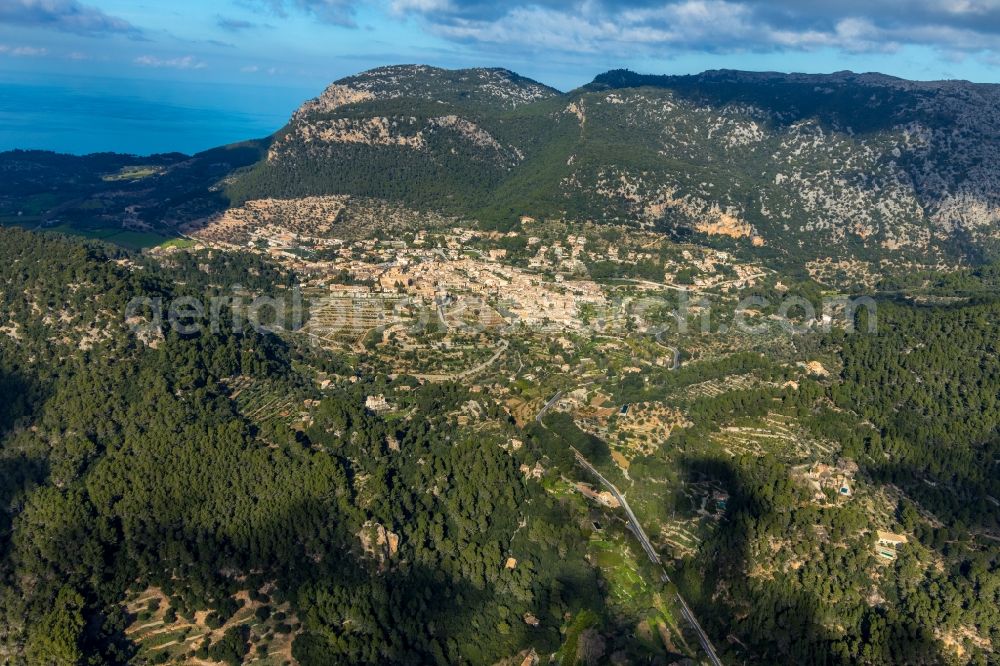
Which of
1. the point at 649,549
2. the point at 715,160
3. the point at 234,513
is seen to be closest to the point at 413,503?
the point at 234,513

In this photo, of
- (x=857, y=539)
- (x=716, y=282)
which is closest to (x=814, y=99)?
(x=716, y=282)

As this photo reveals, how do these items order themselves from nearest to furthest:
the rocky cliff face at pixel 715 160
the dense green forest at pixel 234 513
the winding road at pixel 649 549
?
the dense green forest at pixel 234 513
the winding road at pixel 649 549
the rocky cliff face at pixel 715 160

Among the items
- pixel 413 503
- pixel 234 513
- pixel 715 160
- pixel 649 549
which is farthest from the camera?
pixel 715 160

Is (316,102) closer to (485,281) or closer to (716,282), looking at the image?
(485,281)

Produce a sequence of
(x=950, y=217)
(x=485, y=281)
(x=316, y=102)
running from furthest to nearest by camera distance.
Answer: (x=316, y=102) → (x=950, y=217) → (x=485, y=281)

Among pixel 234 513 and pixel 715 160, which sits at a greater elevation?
pixel 715 160

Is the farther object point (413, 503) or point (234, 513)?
point (413, 503)

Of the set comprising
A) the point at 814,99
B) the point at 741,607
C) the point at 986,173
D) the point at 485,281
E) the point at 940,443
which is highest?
the point at 814,99

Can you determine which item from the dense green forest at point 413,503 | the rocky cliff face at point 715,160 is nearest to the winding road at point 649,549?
the dense green forest at point 413,503

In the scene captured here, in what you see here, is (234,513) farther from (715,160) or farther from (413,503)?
(715,160)

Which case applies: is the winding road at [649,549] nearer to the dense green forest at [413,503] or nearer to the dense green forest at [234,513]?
the dense green forest at [413,503]

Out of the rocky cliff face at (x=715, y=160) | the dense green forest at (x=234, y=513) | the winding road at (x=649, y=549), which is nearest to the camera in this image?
the dense green forest at (x=234, y=513)
